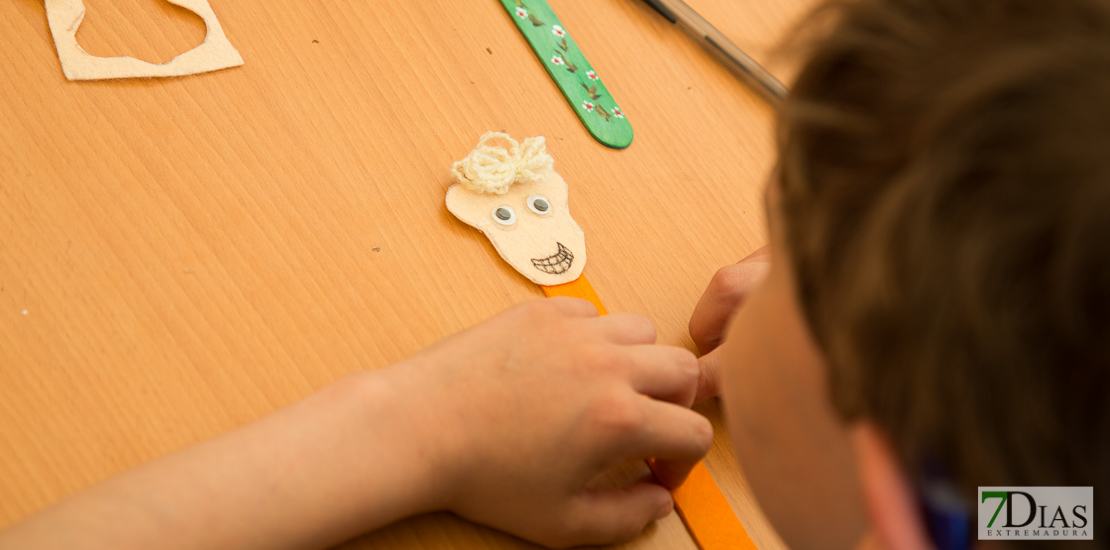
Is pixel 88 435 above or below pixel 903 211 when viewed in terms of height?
below

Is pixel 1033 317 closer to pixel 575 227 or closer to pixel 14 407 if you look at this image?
pixel 575 227

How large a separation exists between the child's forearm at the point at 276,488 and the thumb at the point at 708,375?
0.21 meters

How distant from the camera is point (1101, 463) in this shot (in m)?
0.22

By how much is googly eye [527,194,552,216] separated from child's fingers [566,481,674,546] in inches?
8.9

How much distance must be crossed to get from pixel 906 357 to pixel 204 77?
52 cm

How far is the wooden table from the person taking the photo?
0.40 m

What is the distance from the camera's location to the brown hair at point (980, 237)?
0.20 metres

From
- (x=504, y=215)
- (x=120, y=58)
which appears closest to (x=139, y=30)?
(x=120, y=58)

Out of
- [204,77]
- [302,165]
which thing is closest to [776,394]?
[302,165]

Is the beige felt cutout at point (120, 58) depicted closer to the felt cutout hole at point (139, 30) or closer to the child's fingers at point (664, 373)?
the felt cutout hole at point (139, 30)

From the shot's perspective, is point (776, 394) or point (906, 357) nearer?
point (906, 357)

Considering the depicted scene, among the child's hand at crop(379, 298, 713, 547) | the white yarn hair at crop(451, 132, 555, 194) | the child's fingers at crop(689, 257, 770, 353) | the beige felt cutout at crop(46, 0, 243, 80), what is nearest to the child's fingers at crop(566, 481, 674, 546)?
the child's hand at crop(379, 298, 713, 547)

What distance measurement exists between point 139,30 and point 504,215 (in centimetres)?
32

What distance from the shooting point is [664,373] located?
452 mm
